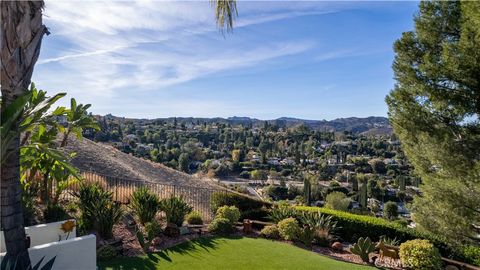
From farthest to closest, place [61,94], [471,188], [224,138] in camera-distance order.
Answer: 1. [224,138]
2. [471,188]
3. [61,94]

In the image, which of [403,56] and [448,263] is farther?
[403,56]

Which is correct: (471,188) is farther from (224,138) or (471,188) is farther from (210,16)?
(224,138)

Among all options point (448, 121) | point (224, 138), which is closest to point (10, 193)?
point (448, 121)

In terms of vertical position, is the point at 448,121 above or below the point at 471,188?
above

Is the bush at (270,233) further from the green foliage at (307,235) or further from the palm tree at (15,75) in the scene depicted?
the palm tree at (15,75)

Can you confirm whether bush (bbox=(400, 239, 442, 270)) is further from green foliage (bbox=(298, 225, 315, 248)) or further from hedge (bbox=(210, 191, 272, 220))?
hedge (bbox=(210, 191, 272, 220))

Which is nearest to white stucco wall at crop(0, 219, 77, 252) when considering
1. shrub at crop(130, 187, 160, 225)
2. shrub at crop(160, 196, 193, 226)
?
shrub at crop(130, 187, 160, 225)

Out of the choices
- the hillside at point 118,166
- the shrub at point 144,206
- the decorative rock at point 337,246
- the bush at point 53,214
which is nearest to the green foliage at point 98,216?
the bush at point 53,214
